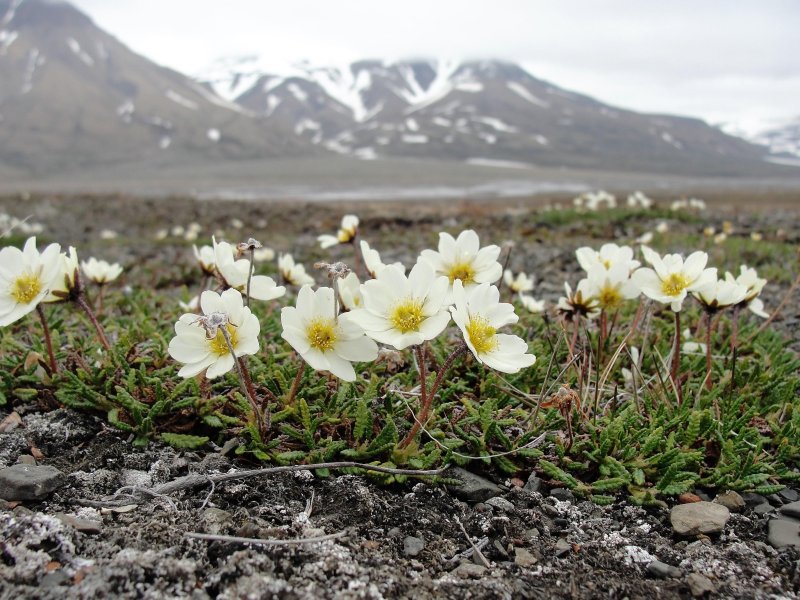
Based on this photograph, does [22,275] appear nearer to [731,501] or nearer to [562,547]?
[562,547]

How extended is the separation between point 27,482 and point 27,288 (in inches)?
28.4

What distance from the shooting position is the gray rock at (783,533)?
2.08 meters

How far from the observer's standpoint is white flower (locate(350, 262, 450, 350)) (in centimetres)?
206

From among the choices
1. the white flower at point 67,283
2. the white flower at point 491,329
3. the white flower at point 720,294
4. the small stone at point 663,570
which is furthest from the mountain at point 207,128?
the small stone at point 663,570

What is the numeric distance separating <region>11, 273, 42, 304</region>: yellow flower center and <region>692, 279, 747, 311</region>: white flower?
261 cm

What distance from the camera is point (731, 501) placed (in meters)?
2.34

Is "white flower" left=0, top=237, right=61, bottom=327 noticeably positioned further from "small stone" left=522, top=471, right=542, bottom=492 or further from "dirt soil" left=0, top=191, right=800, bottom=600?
"small stone" left=522, top=471, right=542, bottom=492

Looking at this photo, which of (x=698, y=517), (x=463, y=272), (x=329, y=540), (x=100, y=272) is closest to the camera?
(x=329, y=540)

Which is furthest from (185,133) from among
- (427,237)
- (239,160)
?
(427,237)

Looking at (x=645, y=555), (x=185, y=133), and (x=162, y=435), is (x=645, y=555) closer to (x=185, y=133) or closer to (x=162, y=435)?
(x=162, y=435)

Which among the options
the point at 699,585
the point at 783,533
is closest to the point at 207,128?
the point at 783,533

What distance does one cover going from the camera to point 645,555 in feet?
6.64

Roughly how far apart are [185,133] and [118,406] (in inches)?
5638

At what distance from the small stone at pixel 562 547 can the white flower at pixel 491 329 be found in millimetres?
590
